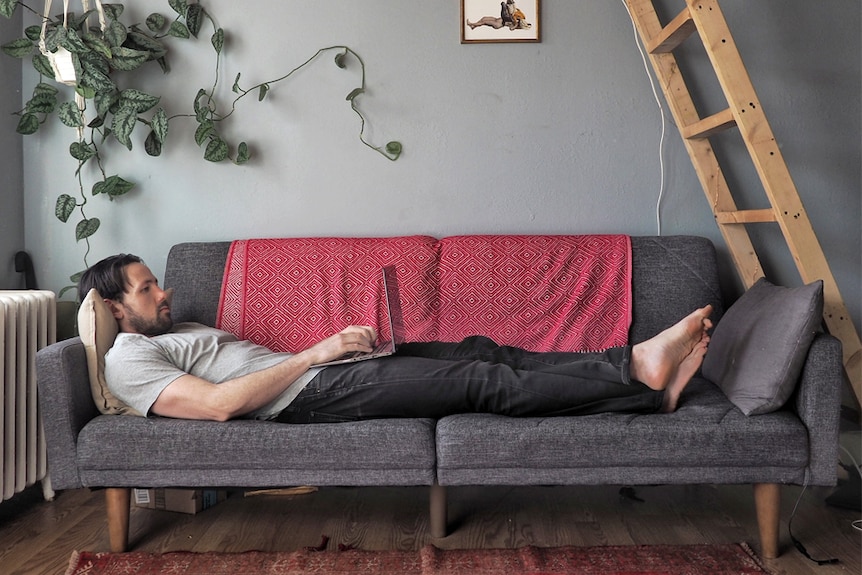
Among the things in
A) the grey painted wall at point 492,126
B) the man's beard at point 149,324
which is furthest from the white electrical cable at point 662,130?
the man's beard at point 149,324

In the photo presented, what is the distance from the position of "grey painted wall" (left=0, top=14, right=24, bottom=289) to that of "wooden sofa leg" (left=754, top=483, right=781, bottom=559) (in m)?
2.47

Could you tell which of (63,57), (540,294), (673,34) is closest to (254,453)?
(540,294)

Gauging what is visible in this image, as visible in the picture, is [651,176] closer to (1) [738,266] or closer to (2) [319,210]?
(1) [738,266]

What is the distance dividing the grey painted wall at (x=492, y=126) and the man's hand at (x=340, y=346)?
0.78 metres

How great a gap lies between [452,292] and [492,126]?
655mm

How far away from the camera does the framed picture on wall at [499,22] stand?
276 centimetres

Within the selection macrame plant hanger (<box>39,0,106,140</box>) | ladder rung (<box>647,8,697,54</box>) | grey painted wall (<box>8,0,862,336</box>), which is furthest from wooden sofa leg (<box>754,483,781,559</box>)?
macrame plant hanger (<box>39,0,106,140</box>)

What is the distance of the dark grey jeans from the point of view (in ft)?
6.53


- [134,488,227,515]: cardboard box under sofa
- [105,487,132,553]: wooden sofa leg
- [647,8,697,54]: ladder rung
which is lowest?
[134,488,227,515]: cardboard box under sofa

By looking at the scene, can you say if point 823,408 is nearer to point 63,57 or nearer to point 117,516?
point 117,516

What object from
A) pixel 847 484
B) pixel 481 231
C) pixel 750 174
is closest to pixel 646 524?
pixel 847 484

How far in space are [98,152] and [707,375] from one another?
216 cm

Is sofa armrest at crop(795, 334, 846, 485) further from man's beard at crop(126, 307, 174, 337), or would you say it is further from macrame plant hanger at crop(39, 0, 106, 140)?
macrame plant hanger at crop(39, 0, 106, 140)

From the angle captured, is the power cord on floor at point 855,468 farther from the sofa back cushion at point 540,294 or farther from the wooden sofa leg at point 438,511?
the wooden sofa leg at point 438,511
